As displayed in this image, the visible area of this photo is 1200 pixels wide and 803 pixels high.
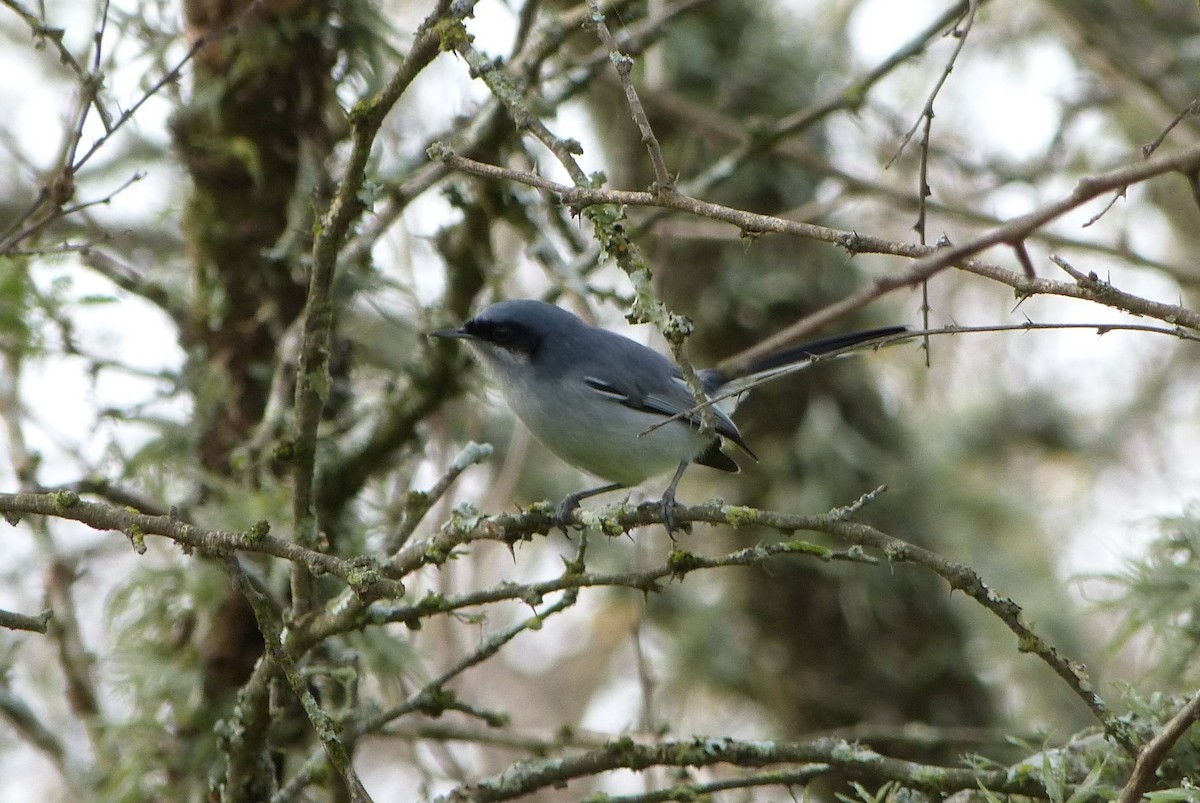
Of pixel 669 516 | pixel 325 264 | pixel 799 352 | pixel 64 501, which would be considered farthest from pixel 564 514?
pixel 799 352

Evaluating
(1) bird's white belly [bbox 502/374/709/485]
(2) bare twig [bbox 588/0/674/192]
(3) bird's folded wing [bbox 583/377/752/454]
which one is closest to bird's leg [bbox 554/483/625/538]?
(1) bird's white belly [bbox 502/374/709/485]

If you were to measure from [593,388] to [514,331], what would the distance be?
34cm

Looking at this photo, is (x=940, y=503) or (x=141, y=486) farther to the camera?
(x=940, y=503)

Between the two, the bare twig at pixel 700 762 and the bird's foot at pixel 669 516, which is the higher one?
the bird's foot at pixel 669 516

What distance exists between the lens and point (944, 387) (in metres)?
9.92

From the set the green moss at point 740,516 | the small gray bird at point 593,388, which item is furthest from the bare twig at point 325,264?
the small gray bird at point 593,388

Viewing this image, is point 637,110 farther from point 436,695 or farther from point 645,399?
point 645,399

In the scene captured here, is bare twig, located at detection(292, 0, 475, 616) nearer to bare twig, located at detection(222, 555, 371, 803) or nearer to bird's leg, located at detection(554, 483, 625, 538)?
bare twig, located at detection(222, 555, 371, 803)

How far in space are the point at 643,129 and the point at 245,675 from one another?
8.15 ft

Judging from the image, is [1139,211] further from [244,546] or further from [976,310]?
[244,546]

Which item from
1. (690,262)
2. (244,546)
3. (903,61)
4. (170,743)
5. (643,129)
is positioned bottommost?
(244,546)

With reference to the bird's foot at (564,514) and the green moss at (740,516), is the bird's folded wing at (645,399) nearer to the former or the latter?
the bird's foot at (564,514)

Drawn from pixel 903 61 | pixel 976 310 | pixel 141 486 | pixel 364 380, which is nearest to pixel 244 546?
pixel 141 486

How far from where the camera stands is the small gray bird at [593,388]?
388cm
